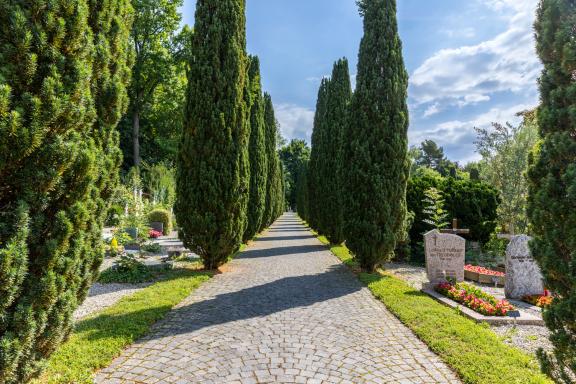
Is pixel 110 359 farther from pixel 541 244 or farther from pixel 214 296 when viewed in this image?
pixel 541 244

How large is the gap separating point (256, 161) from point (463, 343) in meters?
13.6

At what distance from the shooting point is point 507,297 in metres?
7.76

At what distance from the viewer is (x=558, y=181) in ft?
9.48

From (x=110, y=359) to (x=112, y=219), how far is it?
14.6m

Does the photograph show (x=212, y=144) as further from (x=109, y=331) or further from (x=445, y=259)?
(x=445, y=259)

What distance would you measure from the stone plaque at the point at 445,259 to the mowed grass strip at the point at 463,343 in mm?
1017

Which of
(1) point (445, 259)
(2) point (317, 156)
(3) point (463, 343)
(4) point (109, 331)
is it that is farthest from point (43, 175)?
(2) point (317, 156)

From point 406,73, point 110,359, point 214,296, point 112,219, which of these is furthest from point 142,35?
point 110,359

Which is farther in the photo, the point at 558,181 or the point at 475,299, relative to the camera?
the point at 475,299

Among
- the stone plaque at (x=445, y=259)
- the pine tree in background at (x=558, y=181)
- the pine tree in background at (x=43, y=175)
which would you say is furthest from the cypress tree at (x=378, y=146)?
→ the pine tree in background at (x=43, y=175)

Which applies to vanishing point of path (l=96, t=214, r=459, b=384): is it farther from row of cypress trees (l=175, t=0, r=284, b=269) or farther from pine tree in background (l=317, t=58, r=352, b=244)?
pine tree in background (l=317, t=58, r=352, b=244)

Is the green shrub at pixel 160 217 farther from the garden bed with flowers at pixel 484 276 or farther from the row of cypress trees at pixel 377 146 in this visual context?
the garden bed with flowers at pixel 484 276

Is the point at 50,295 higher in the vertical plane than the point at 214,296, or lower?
higher

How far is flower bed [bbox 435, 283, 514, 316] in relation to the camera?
592 centimetres
